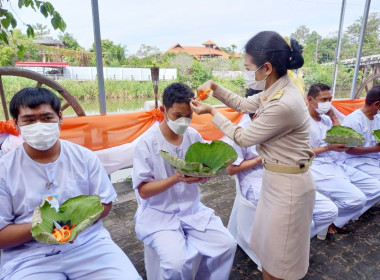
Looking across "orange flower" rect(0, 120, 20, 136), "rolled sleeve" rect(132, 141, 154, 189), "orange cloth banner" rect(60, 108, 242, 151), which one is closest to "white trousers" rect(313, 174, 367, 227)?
"rolled sleeve" rect(132, 141, 154, 189)

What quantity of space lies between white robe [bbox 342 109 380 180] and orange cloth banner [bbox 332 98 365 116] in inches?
64.4

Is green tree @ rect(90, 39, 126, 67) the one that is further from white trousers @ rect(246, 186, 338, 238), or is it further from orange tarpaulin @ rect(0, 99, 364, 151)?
white trousers @ rect(246, 186, 338, 238)

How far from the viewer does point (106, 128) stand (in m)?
3.38

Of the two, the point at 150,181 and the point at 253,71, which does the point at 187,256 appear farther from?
the point at 253,71

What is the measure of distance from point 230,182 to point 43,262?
134 inches

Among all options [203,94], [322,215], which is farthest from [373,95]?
[203,94]

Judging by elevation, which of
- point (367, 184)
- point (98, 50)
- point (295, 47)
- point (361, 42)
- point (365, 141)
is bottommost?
point (367, 184)

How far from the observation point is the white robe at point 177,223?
194cm

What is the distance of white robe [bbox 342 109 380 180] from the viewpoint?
11.4 ft

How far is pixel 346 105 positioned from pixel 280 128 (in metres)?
4.53

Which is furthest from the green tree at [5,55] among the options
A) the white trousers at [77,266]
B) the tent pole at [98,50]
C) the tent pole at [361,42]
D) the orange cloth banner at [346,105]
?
the tent pole at [361,42]

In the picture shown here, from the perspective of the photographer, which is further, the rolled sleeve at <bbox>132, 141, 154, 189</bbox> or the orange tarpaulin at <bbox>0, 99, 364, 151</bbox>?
the orange tarpaulin at <bbox>0, 99, 364, 151</bbox>

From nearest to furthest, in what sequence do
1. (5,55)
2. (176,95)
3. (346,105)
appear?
(176,95), (5,55), (346,105)

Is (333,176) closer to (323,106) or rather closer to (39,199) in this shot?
(323,106)
